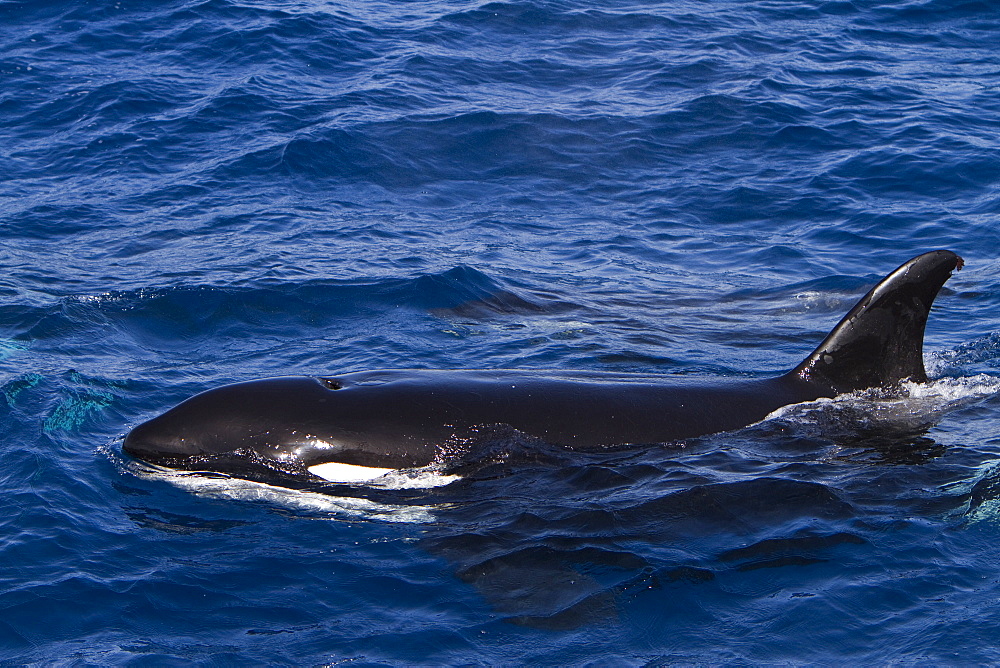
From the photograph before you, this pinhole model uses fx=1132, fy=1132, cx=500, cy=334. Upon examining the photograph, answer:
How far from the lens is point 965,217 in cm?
1945

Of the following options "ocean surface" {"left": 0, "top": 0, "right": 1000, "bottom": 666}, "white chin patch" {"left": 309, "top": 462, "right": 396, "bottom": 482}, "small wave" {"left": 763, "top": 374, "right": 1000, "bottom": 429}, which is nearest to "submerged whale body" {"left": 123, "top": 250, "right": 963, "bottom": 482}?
"white chin patch" {"left": 309, "top": 462, "right": 396, "bottom": 482}

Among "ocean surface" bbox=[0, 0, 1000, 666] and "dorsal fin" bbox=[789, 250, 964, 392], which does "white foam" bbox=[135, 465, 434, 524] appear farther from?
"dorsal fin" bbox=[789, 250, 964, 392]

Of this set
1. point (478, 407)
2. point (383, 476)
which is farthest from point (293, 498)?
point (478, 407)

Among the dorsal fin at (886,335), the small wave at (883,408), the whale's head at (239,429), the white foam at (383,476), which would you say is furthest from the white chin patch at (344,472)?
the dorsal fin at (886,335)

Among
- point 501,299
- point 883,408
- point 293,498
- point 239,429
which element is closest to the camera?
point 293,498

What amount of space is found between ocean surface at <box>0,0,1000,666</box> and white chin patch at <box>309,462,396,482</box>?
0.21m

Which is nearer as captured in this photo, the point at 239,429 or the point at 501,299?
the point at 239,429

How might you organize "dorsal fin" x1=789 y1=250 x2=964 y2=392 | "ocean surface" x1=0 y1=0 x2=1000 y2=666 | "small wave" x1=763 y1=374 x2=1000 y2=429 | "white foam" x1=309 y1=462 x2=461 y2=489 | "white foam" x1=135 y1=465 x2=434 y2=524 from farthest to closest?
"small wave" x1=763 y1=374 x2=1000 y2=429
"dorsal fin" x1=789 y1=250 x2=964 y2=392
"white foam" x1=309 y1=462 x2=461 y2=489
"white foam" x1=135 y1=465 x2=434 y2=524
"ocean surface" x1=0 y1=0 x2=1000 y2=666

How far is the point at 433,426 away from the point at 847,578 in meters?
3.67

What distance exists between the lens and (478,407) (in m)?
10.2

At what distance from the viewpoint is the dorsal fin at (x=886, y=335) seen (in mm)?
10547

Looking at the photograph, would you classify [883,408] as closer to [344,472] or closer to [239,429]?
[344,472]

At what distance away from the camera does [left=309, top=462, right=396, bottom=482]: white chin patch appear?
388 inches

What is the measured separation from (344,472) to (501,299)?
6951 millimetres
